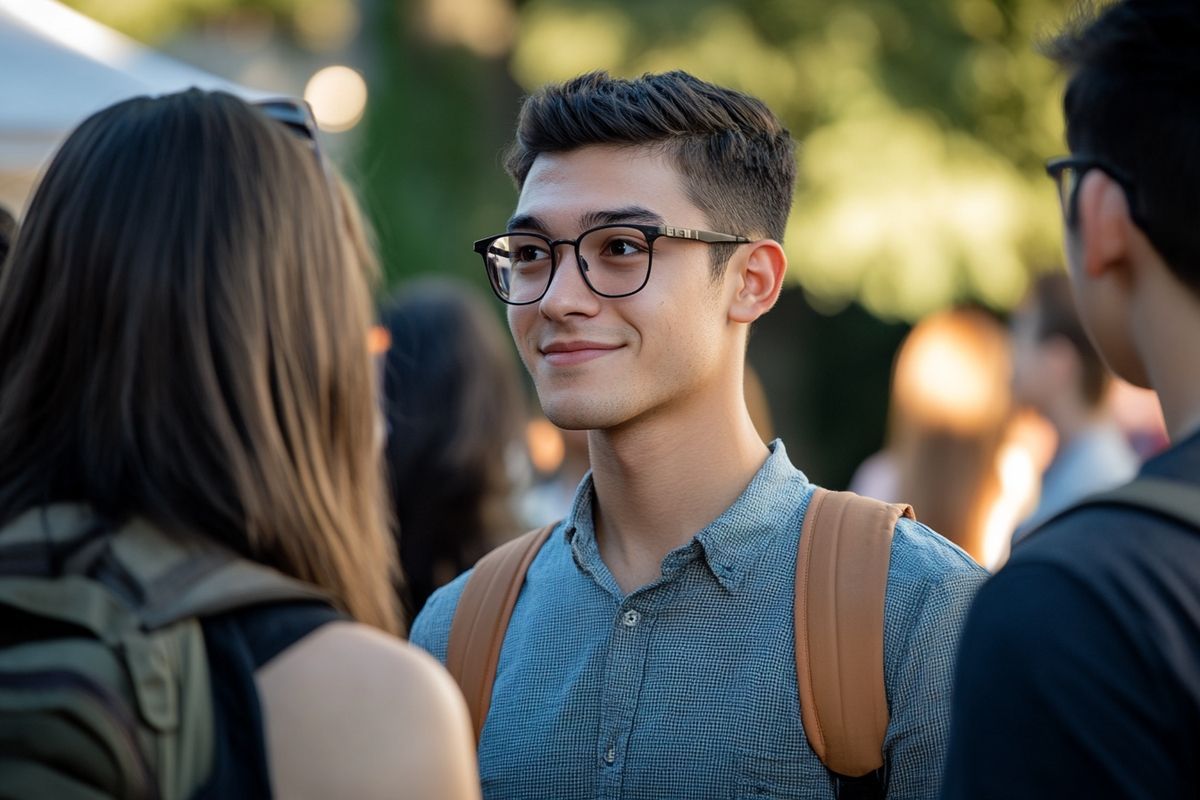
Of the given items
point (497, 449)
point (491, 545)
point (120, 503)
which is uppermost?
point (120, 503)

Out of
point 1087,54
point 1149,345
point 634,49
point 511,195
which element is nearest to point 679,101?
point 1087,54

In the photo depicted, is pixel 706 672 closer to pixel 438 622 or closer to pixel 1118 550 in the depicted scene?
pixel 438 622

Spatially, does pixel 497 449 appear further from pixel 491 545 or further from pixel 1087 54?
pixel 1087 54

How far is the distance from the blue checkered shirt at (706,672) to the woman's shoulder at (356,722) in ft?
2.79

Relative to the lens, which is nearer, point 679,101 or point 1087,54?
point 1087,54

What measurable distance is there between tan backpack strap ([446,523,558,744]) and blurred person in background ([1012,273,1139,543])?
10.3 feet

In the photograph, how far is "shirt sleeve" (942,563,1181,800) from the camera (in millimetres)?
1495

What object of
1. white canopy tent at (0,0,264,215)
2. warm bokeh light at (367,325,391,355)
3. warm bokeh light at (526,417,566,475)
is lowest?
warm bokeh light at (526,417,566,475)

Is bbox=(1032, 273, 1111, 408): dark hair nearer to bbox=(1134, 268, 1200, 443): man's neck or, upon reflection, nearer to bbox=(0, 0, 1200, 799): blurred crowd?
bbox=(0, 0, 1200, 799): blurred crowd

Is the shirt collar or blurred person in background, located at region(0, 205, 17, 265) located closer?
the shirt collar

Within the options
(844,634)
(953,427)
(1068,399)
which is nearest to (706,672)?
(844,634)

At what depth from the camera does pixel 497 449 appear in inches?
171

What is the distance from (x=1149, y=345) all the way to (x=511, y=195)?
1077cm

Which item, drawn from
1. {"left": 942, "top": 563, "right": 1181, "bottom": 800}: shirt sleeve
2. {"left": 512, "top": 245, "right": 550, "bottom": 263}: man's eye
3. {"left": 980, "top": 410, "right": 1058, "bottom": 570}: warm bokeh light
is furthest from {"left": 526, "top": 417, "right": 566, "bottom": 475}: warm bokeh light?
{"left": 942, "top": 563, "right": 1181, "bottom": 800}: shirt sleeve
